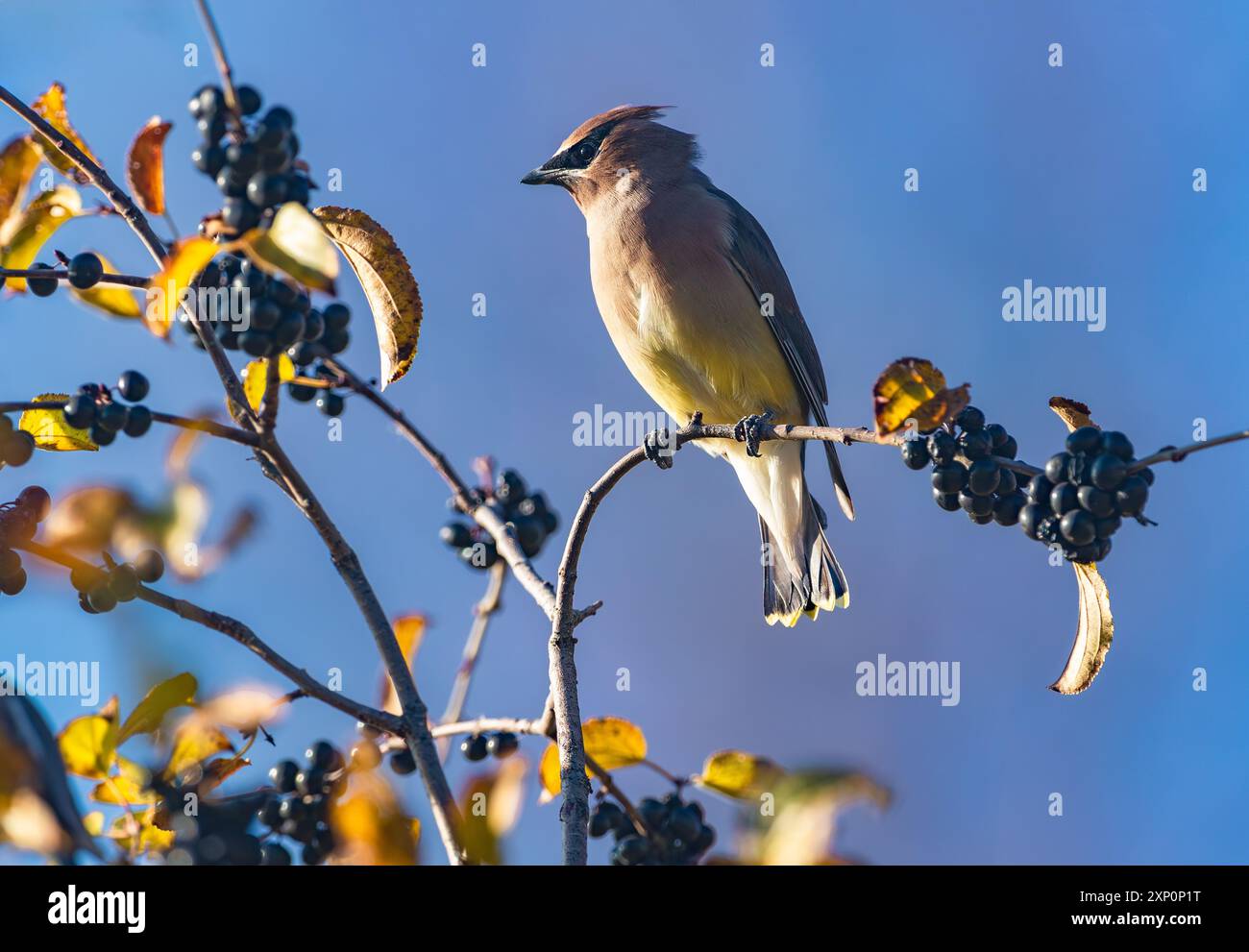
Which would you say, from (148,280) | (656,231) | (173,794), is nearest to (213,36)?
(148,280)

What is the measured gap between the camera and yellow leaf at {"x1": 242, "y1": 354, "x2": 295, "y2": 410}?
8.02 feet

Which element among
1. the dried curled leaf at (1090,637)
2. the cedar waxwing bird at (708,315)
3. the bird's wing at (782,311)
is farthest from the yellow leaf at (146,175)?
the bird's wing at (782,311)

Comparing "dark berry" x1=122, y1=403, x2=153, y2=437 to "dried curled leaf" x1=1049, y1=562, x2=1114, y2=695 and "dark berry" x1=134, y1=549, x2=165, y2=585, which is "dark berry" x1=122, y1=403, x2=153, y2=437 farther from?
"dried curled leaf" x1=1049, y1=562, x2=1114, y2=695

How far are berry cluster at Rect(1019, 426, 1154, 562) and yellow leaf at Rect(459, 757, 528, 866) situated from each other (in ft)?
3.41

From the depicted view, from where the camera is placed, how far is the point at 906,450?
2375 millimetres

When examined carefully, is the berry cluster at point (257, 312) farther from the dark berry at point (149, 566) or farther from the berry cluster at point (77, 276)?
the dark berry at point (149, 566)

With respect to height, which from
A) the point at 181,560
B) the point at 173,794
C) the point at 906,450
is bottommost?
the point at 173,794

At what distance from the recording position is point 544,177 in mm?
5320

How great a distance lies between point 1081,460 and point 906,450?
0.32 meters

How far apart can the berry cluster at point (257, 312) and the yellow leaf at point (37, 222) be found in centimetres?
36

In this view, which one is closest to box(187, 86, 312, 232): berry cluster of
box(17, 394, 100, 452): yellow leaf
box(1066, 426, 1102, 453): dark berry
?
box(17, 394, 100, 452): yellow leaf

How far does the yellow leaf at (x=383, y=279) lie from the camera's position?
8.02ft
